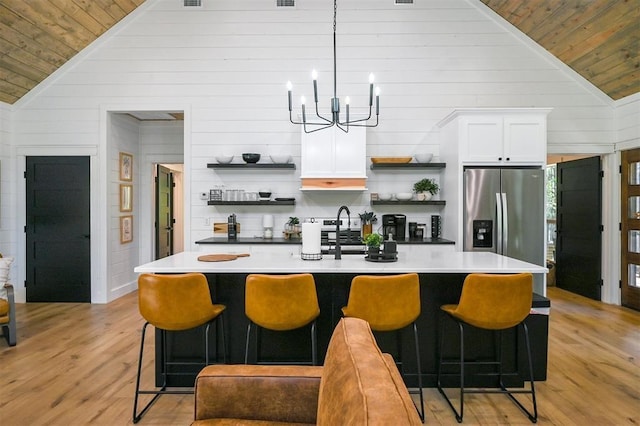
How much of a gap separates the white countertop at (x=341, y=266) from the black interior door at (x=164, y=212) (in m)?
4.40

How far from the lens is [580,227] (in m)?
6.02

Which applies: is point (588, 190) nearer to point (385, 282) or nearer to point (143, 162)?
point (385, 282)

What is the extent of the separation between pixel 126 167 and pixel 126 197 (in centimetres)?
47

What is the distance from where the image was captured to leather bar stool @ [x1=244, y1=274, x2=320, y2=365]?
2.45m

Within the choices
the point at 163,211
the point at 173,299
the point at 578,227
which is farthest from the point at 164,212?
the point at 578,227

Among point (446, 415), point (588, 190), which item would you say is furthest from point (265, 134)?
point (588, 190)

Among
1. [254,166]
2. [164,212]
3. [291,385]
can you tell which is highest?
[254,166]

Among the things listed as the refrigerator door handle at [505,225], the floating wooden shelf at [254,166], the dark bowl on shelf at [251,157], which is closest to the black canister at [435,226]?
Answer: the refrigerator door handle at [505,225]

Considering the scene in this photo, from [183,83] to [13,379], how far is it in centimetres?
397

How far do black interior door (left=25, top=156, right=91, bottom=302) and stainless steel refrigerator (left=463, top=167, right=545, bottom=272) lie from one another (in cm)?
520

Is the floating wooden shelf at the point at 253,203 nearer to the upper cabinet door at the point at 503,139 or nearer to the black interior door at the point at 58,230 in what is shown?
the black interior door at the point at 58,230

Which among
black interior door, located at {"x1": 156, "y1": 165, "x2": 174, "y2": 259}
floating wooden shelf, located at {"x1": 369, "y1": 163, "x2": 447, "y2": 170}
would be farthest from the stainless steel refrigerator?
black interior door, located at {"x1": 156, "y1": 165, "x2": 174, "y2": 259}

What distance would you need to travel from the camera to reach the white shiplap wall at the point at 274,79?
5.50 m

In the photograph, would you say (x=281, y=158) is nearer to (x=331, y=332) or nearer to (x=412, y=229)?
(x=412, y=229)
